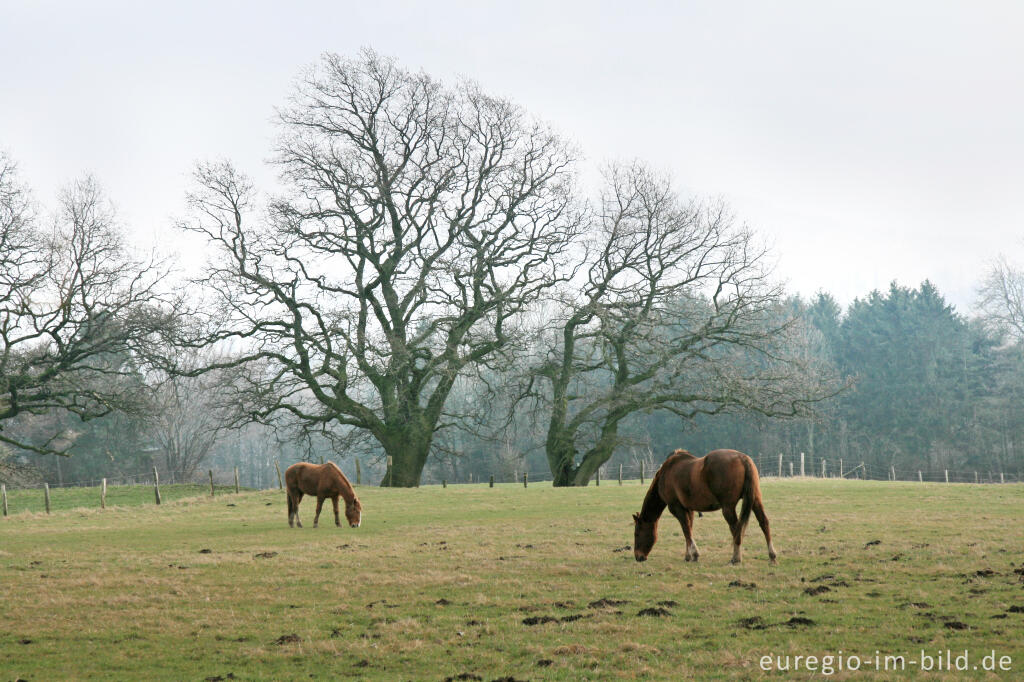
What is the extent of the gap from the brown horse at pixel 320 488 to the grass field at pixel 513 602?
112 centimetres

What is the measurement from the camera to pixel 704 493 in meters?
11.3

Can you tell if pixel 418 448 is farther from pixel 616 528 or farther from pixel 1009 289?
pixel 1009 289

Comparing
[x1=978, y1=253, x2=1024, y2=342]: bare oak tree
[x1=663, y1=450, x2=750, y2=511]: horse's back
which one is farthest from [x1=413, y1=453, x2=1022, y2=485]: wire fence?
[x1=663, y1=450, x2=750, y2=511]: horse's back

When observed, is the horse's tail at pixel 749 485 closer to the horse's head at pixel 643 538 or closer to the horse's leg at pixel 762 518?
the horse's leg at pixel 762 518

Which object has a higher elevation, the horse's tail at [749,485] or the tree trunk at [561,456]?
the horse's tail at [749,485]

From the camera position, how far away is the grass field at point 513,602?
6.90m

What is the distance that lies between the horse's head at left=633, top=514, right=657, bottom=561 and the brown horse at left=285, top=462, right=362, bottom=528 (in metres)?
8.44

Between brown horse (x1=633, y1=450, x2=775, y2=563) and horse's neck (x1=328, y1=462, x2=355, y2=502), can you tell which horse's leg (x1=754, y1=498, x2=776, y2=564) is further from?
horse's neck (x1=328, y1=462, x2=355, y2=502)

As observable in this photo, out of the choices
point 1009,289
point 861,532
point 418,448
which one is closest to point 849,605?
point 861,532

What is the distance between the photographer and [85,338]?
29922mm

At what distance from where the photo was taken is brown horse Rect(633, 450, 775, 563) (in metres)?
11.0

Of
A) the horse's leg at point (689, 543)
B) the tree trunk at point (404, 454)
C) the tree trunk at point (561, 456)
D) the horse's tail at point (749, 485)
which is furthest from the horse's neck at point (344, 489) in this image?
the tree trunk at point (561, 456)

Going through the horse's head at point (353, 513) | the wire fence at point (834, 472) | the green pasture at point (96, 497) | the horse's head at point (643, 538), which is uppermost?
the horse's head at point (643, 538)

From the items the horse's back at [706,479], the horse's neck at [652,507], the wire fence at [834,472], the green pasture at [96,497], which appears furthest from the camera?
the wire fence at [834,472]
